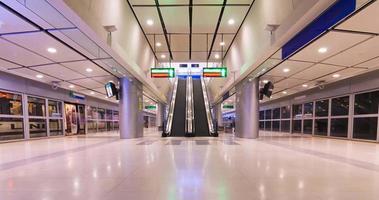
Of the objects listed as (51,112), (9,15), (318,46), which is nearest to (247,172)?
(318,46)

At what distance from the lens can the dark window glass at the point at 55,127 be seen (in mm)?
12523

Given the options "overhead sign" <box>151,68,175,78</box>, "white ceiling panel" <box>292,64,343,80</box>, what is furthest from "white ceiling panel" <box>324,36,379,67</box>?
"overhead sign" <box>151,68,175,78</box>

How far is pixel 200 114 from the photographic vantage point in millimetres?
14367

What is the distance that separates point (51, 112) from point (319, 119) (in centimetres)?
1586

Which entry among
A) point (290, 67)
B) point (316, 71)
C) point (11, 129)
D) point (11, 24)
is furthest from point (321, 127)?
point (11, 129)

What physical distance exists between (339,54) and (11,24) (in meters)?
8.43

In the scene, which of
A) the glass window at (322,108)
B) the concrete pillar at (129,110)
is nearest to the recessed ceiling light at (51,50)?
the concrete pillar at (129,110)

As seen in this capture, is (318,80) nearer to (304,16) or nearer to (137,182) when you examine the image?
(304,16)

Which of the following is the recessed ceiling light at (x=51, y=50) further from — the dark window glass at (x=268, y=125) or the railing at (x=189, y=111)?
the dark window glass at (x=268, y=125)

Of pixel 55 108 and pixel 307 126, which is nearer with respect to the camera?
pixel 55 108

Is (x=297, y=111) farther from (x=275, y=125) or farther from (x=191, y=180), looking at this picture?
(x=191, y=180)

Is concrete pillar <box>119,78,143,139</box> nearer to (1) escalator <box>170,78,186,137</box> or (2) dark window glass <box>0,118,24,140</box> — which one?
(1) escalator <box>170,78,186,137</box>

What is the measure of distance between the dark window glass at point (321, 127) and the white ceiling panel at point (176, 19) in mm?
9514

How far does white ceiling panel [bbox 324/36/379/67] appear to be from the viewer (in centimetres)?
552
